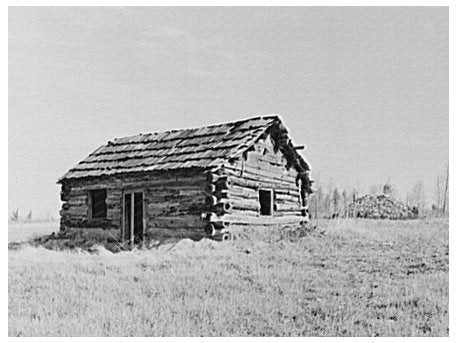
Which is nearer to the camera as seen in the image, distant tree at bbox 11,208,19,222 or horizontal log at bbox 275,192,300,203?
horizontal log at bbox 275,192,300,203

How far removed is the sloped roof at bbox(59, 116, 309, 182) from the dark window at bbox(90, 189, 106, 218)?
85 centimetres

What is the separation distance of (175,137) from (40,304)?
1230cm

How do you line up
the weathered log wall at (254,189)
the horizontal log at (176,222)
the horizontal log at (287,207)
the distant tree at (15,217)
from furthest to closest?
the distant tree at (15,217) → the horizontal log at (287,207) → the horizontal log at (176,222) → the weathered log wall at (254,189)

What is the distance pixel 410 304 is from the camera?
11.0 meters

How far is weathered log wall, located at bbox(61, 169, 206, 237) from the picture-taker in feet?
61.6

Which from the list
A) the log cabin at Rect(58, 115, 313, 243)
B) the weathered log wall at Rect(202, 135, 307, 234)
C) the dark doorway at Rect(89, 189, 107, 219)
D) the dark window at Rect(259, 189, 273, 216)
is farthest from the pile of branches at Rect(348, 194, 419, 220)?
the dark doorway at Rect(89, 189, 107, 219)

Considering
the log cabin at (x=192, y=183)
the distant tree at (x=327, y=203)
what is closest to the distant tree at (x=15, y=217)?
the log cabin at (x=192, y=183)

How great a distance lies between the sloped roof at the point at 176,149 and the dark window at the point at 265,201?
2.20 metres

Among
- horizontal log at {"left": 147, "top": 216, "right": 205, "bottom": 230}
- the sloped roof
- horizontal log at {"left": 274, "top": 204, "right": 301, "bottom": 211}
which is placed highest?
the sloped roof

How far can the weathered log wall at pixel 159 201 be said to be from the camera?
18781mm

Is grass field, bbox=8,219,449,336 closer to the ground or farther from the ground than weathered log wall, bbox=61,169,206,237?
closer to the ground

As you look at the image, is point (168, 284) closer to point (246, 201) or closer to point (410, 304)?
point (410, 304)

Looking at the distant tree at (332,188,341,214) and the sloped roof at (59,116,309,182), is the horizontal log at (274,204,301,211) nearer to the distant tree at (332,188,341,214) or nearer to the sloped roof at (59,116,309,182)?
the sloped roof at (59,116,309,182)

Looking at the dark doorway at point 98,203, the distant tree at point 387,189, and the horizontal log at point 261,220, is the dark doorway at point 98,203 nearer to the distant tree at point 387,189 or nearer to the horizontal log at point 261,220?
the horizontal log at point 261,220
